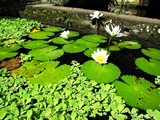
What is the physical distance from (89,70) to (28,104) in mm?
782

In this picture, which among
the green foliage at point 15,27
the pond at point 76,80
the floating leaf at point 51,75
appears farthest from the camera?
the green foliage at point 15,27

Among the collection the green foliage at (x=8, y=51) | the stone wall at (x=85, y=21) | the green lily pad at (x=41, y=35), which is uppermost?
the stone wall at (x=85, y=21)

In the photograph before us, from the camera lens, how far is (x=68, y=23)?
3.39 m

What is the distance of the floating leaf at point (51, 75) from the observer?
5.93 ft

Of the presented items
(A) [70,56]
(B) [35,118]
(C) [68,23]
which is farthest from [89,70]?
(C) [68,23]

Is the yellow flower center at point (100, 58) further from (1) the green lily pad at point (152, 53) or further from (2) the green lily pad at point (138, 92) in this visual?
(1) the green lily pad at point (152, 53)

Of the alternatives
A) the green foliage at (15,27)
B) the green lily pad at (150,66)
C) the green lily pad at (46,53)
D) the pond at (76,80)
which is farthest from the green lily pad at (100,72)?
the green foliage at (15,27)

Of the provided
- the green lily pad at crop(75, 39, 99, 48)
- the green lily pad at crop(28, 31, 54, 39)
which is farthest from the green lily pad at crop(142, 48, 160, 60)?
the green lily pad at crop(28, 31, 54, 39)

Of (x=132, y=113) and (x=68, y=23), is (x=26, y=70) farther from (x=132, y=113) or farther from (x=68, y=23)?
(x=68, y=23)

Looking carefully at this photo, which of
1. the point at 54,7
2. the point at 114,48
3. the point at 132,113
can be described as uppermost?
the point at 54,7

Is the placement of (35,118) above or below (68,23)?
below

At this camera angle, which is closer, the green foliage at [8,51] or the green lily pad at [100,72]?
the green lily pad at [100,72]

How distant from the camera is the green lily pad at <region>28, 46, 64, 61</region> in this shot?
2.24 metres

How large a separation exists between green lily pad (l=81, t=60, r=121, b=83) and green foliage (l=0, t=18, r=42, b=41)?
1465 mm
